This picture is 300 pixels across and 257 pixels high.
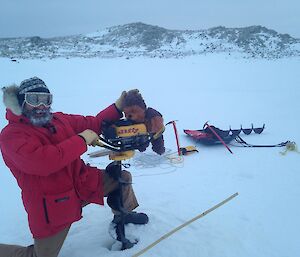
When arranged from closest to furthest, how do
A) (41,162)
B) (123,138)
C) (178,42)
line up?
1. (41,162)
2. (123,138)
3. (178,42)

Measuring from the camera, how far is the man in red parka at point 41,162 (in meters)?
2.37

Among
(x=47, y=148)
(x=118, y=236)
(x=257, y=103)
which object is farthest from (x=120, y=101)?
(x=257, y=103)

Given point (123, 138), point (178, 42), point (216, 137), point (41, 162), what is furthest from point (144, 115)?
point (178, 42)

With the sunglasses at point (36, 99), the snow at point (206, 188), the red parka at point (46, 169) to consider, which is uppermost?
the sunglasses at point (36, 99)

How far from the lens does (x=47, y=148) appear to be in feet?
7.81

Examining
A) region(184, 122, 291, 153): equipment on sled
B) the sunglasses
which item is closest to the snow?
region(184, 122, 291, 153): equipment on sled

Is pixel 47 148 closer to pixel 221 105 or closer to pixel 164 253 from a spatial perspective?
pixel 164 253

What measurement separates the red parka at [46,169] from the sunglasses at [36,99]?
13 cm

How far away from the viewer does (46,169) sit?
7.80 feet

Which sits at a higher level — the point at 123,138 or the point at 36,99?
the point at 36,99

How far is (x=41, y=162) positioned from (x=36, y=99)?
53 centimetres

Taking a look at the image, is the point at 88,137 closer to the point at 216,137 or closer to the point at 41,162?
the point at 41,162

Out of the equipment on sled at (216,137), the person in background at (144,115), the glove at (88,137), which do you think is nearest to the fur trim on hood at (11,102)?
the glove at (88,137)

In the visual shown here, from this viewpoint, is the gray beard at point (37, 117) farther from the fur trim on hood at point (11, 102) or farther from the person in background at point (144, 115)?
the person in background at point (144, 115)
